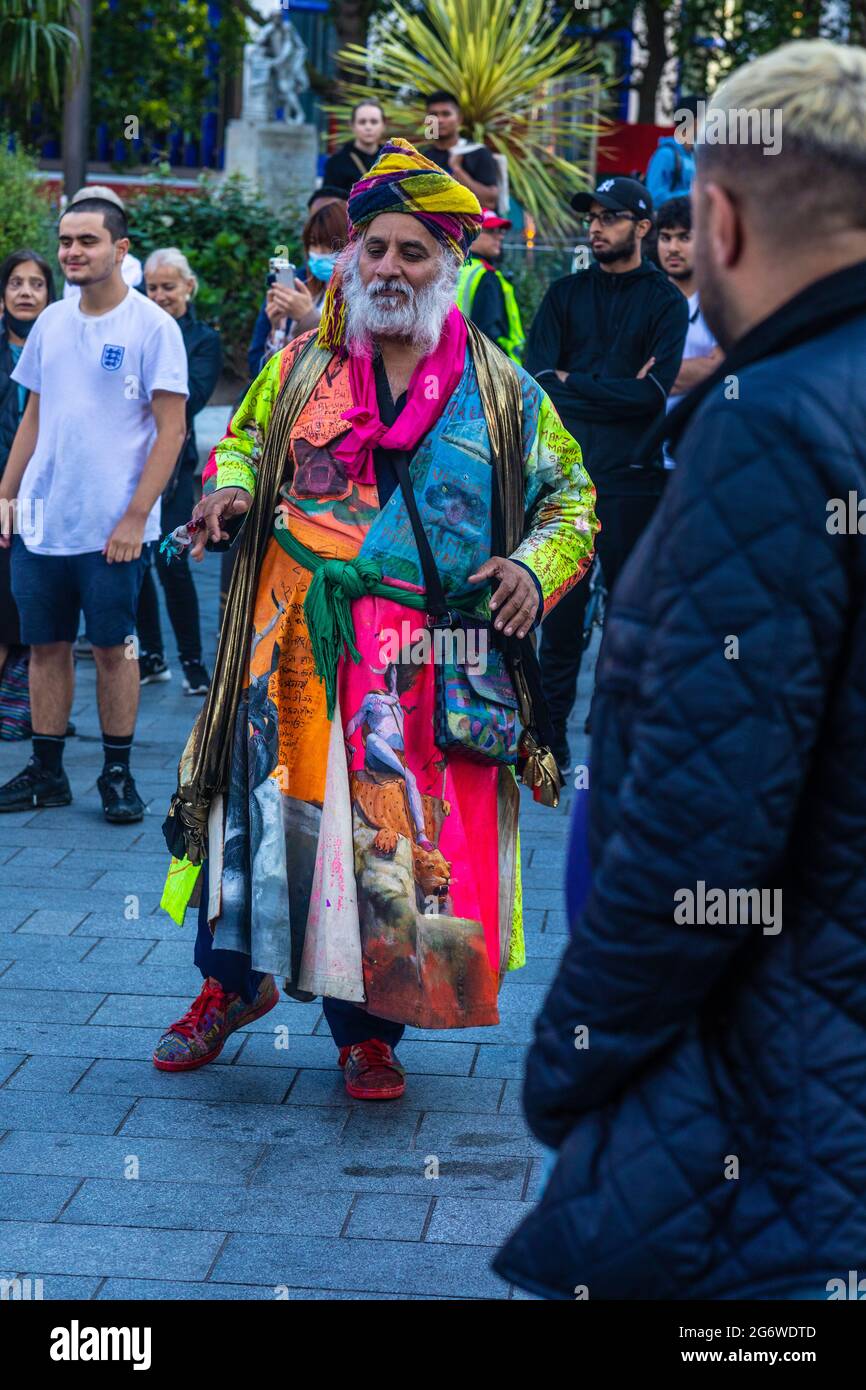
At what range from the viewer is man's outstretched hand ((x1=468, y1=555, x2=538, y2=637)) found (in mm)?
3691

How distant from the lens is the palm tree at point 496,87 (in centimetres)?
1670

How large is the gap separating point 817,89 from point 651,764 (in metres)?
0.63

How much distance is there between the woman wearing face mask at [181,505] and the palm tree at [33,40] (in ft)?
19.3

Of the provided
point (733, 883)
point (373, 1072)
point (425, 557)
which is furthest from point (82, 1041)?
point (733, 883)

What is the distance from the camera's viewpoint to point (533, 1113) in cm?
183

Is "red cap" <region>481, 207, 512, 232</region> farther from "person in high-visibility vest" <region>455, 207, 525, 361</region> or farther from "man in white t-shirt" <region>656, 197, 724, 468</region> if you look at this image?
"man in white t-shirt" <region>656, 197, 724, 468</region>

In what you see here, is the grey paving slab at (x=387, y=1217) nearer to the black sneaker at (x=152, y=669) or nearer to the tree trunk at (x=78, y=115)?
the black sneaker at (x=152, y=669)

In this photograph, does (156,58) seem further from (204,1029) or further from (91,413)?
(204,1029)

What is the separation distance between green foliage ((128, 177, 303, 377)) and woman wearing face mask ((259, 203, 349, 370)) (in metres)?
7.46

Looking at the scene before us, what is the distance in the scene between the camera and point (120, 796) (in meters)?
6.41

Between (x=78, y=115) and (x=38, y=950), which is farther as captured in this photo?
(x=78, y=115)

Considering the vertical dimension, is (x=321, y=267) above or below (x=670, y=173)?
below

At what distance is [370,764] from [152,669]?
15.9 ft

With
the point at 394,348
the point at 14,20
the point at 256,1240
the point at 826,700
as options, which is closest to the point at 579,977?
the point at 826,700
